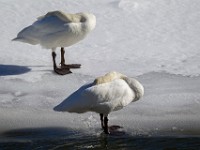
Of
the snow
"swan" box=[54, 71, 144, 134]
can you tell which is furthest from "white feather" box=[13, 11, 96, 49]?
"swan" box=[54, 71, 144, 134]

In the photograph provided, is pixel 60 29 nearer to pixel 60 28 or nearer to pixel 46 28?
pixel 60 28

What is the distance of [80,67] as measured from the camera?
8852 millimetres

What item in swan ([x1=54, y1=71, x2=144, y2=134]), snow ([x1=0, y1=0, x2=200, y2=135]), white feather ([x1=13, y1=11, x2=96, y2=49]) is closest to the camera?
swan ([x1=54, y1=71, x2=144, y2=134])

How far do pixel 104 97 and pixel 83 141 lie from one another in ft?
1.76

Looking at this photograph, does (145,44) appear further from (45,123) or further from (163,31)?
(45,123)

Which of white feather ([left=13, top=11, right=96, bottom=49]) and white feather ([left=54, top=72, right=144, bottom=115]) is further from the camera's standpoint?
white feather ([left=13, top=11, right=96, bottom=49])

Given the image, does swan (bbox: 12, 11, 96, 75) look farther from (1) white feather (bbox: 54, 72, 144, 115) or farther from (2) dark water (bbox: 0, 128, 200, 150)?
(2) dark water (bbox: 0, 128, 200, 150)

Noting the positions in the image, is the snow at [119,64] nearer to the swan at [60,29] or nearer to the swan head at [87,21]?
the swan at [60,29]

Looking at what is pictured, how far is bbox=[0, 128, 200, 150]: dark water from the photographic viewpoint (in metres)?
6.48

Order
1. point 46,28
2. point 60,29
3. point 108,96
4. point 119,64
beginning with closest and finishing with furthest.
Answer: point 108,96 → point 60,29 → point 46,28 → point 119,64

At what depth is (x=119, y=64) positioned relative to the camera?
29.3 ft

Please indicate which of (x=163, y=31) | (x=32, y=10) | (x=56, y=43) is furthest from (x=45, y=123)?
(x=32, y=10)

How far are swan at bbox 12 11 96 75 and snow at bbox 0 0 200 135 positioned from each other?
1.29ft

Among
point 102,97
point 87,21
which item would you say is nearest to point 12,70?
point 87,21
